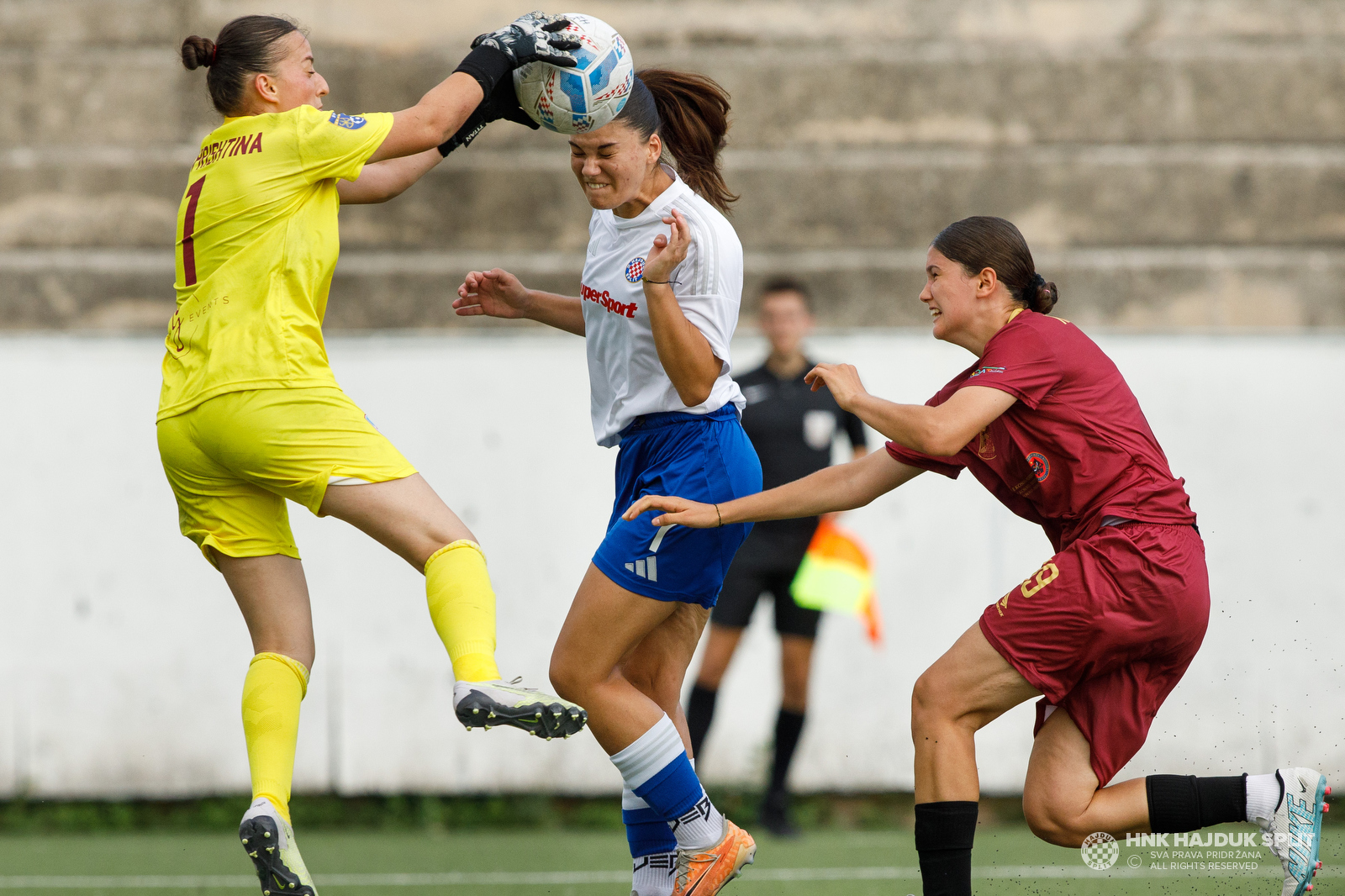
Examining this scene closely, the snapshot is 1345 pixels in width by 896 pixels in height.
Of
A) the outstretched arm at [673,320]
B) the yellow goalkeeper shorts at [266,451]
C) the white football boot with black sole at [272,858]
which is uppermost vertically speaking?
the outstretched arm at [673,320]

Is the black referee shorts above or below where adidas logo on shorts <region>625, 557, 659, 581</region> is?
below

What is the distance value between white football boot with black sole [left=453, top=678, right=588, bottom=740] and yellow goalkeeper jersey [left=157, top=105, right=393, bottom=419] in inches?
32.3

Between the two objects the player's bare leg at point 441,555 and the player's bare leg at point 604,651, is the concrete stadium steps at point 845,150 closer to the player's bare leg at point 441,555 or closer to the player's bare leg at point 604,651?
the player's bare leg at point 604,651

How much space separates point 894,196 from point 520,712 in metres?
4.81

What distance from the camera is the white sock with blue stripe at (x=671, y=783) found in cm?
332

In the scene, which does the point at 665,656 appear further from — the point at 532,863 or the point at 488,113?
the point at 532,863

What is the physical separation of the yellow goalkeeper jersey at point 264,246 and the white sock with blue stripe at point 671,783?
1.17m

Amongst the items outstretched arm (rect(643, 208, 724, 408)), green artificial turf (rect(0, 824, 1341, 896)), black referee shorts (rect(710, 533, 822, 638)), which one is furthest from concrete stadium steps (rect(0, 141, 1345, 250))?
outstretched arm (rect(643, 208, 724, 408))

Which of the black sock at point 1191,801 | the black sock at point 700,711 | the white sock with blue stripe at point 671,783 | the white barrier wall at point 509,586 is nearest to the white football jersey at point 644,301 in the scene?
the white sock with blue stripe at point 671,783

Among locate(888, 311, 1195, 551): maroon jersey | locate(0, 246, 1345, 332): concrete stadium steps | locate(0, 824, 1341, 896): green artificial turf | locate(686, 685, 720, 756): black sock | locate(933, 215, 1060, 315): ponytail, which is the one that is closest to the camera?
locate(888, 311, 1195, 551): maroon jersey

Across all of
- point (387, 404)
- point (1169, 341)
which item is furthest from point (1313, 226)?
point (387, 404)

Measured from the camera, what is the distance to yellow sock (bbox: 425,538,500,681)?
2920 millimetres

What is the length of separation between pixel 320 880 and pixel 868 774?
8.53 ft

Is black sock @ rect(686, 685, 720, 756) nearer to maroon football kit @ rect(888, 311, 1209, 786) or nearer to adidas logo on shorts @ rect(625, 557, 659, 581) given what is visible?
adidas logo on shorts @ rect(625, 557, 659, 581)
